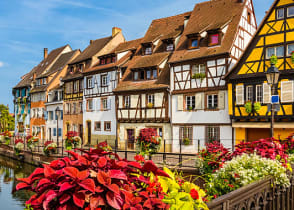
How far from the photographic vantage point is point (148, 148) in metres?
16.0

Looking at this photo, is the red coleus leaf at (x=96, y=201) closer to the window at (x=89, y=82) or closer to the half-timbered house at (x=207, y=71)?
the half-timbered house at (x=207, y=71)

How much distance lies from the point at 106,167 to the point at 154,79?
2283 cm

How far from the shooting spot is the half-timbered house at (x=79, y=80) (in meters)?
33.2

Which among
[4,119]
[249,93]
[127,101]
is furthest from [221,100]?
[4,119]

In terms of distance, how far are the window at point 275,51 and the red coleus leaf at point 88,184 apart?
18525 mm

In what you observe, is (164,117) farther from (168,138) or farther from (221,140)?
(221,140)

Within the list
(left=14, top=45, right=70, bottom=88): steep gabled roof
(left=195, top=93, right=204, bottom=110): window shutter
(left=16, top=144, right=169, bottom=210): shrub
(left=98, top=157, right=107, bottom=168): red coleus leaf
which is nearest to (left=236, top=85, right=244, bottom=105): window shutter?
(left=195, top=93, right=204, bottom=110): window shutter

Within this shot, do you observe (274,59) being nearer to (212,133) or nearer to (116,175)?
(212,133)

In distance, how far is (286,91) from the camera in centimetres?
1761

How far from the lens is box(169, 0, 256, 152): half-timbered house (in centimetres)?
2041

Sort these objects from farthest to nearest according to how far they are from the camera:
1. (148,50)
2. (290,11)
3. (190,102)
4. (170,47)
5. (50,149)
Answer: (148,50) → (170,47) → (50,149) → (190,102) → (290,11)

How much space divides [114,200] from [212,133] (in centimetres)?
1957

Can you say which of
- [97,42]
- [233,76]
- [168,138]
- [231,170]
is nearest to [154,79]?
[168,138]

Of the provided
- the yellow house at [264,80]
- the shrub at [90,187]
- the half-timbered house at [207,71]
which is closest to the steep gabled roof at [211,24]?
the half-timbered house at [207,71]
